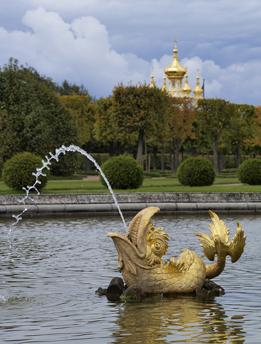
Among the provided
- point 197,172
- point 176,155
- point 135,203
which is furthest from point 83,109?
point 135,203

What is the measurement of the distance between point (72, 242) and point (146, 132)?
130ft

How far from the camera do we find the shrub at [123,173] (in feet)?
116

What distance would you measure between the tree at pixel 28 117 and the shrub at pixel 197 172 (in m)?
12.0

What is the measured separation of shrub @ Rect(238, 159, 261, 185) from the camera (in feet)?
123

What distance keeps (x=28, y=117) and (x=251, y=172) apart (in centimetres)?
1474

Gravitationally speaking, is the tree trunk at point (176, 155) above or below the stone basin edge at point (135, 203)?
above

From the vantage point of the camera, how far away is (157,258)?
12.0 meters

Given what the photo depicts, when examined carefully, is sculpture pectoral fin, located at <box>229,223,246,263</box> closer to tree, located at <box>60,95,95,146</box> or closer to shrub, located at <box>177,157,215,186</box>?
shrub, located at <box>177,157,215,186</box>

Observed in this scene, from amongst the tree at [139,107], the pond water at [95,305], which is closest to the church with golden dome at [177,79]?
the tree at [139,107]

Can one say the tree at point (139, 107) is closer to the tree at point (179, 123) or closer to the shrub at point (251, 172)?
the tree at point (179, 123)

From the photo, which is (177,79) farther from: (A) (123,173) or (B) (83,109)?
(A) (123,173)

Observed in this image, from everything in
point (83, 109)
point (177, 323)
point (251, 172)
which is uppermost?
point (83, 109)

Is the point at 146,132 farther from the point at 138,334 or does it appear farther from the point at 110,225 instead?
the point at 138,334

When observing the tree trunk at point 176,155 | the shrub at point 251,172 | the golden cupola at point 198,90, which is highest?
the golden cupola at point 198,90
